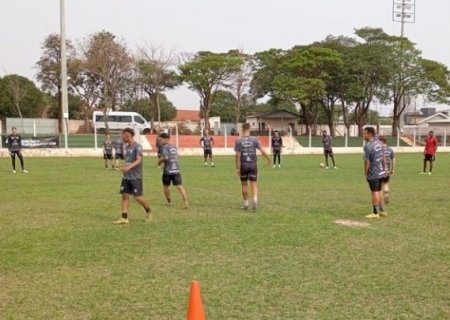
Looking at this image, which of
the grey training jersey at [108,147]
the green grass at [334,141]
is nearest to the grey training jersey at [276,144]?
the grey training jersey at [108,147]

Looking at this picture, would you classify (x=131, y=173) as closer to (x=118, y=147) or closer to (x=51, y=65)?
(x=118, y=147)

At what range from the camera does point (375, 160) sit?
9828mm

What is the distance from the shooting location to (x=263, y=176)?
19250 millimetres

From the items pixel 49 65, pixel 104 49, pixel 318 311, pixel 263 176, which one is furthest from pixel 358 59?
pixel 318 311

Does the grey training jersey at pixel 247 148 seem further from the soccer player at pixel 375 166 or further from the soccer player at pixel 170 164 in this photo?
the soccer player at pixel 375 166

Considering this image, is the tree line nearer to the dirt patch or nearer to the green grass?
the green grass

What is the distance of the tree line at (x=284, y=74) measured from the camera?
165ft

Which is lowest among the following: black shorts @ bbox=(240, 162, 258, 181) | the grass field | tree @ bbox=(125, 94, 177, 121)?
the grass field

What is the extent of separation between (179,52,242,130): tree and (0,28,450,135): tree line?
96 mm

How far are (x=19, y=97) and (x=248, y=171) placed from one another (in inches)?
2199

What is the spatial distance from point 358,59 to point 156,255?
159ft

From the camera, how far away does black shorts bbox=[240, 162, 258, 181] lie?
1063cm

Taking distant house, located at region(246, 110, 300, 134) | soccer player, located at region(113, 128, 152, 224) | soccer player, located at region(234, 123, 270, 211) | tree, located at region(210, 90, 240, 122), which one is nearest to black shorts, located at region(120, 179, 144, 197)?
soccer player, located at region(113, 128, 152, 224)

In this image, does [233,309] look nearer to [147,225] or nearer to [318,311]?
[318,311]
